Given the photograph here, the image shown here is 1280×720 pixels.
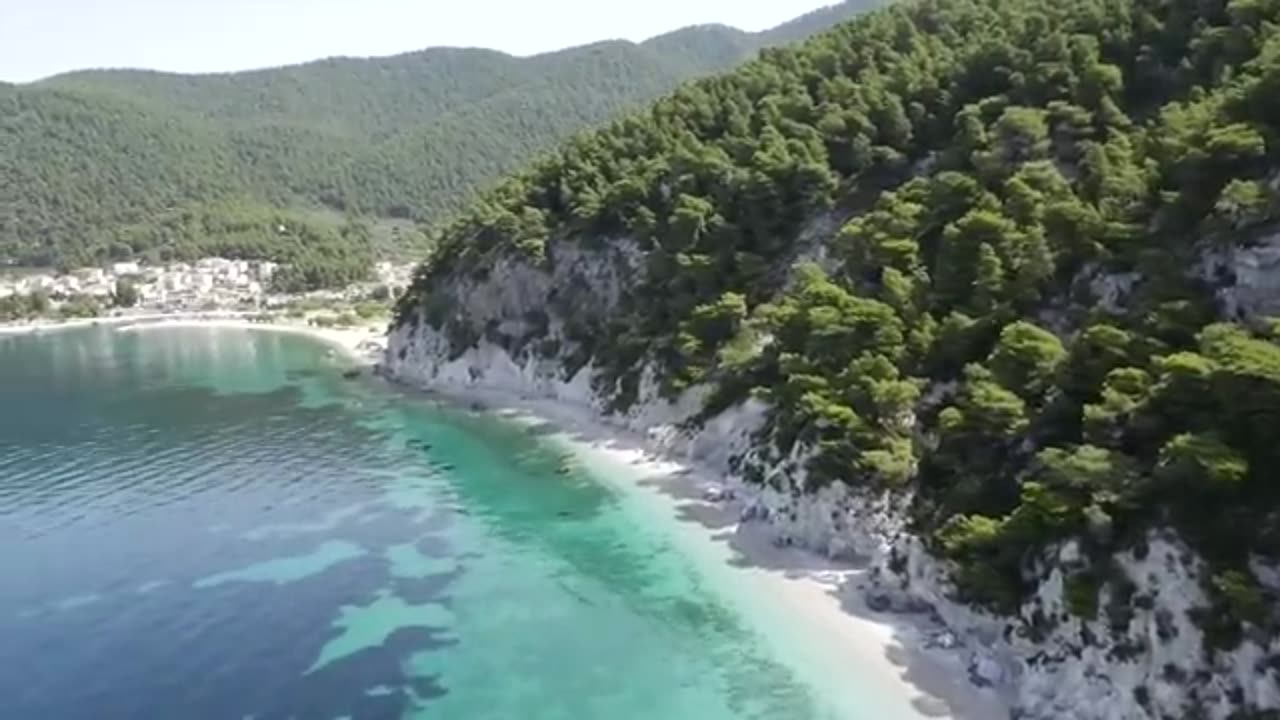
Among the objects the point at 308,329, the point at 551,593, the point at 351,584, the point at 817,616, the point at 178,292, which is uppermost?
the point at 178,292

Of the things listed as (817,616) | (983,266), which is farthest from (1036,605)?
(983,266)

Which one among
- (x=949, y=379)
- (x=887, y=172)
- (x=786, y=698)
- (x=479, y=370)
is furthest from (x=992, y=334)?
(x=479, y=370)

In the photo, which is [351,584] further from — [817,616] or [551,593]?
[817,616]

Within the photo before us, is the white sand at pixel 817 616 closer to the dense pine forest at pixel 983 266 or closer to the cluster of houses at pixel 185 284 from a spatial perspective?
the dense pine forest at pixel 983 266

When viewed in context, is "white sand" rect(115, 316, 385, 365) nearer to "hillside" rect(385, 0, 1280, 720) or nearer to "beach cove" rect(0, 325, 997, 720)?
"hillside" rect(385, 0, 1280, 720)

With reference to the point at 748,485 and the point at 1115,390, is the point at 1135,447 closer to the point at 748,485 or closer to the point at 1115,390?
the point at 1115,390

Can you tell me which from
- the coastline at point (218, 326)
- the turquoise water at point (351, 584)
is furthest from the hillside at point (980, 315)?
the coastline at point (218, 326)
